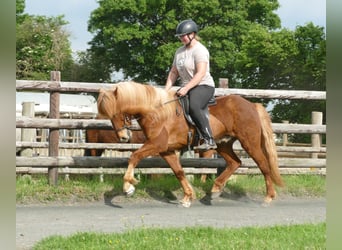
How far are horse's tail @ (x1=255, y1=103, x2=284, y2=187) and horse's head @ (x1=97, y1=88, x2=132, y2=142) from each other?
219cm

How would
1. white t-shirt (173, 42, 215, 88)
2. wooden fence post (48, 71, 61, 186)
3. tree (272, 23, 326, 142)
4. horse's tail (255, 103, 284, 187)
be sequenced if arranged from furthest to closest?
1. tree (272, 23, 326, 142)
2. wooden fence post (48, 71, 61, 186)
3. horse's tail (255, 103, 284, 187)
4. white t-shirt (173, 42, 215, 88)

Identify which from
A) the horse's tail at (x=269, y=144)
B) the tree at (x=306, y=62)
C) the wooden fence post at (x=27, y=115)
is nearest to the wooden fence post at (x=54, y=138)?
the horse's tail at (x=269, y=144)

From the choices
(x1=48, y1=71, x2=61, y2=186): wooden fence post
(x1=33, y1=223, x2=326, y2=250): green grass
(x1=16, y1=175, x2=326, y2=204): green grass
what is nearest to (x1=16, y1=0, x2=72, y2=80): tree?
(x1=48, y1=71, x2=61, y2=186): wooden fence post

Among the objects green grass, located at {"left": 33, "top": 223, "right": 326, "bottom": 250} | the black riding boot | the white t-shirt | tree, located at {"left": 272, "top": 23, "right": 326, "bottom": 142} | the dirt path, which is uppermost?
tree, located at {"left": 272, "top": 23, "right": 326, "bottom": 142}

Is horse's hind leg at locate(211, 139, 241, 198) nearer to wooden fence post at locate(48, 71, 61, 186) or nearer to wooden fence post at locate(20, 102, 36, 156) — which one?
wooden fence post at locate(48, 71, 61, 186)

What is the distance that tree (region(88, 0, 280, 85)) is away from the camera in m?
42.7

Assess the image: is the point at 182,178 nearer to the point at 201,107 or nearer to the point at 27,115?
the point at 201,107

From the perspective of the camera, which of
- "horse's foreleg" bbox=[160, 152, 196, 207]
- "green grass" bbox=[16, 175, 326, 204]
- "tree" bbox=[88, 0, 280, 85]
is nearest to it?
"horse's foreleg" bbox=[160, 152, 196, 207]

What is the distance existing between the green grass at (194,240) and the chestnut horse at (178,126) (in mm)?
2550

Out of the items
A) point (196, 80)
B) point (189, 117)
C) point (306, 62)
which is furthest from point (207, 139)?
point (306, 62)

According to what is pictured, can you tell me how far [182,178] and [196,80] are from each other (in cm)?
146

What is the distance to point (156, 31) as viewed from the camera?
42906mm

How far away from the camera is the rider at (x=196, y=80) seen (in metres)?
7.81
